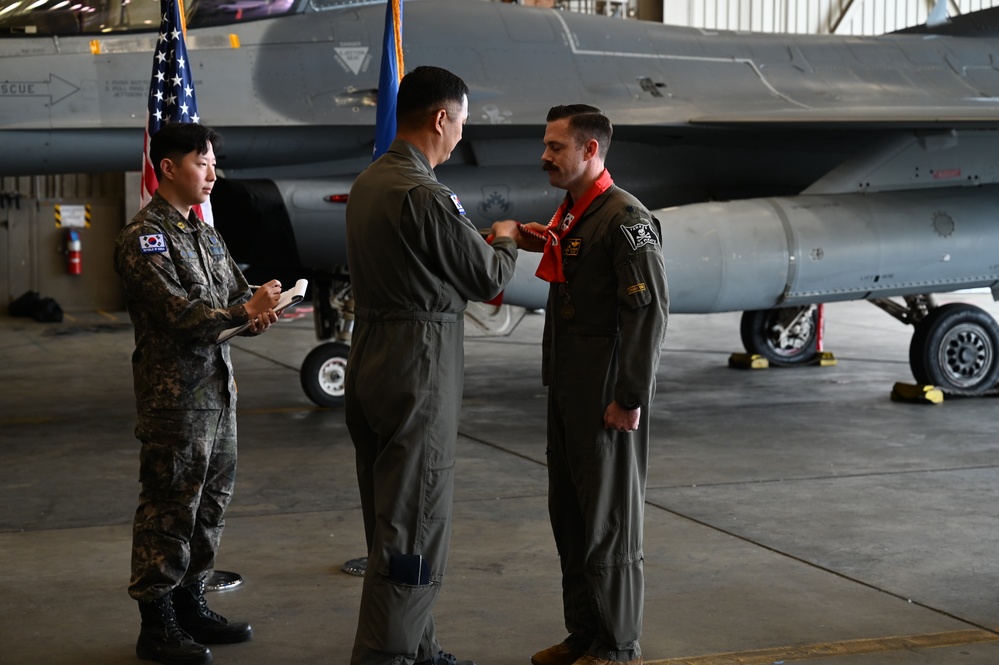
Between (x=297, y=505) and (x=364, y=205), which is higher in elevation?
(x=364, y=205)

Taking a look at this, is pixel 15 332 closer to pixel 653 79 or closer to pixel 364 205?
pixel 653 79

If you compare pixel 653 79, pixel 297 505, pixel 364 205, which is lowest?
pixel 297 505

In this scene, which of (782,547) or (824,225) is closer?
(782,547)

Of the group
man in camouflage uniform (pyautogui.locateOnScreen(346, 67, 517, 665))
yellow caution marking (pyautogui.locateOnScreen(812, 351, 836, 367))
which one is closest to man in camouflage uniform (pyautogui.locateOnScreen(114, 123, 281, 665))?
man in camouflage uniform (pyautogui.locateOnScreen(346, 67, 517, 665))

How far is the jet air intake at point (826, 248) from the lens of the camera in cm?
778

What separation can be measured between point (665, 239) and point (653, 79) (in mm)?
1816

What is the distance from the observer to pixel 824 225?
809 centimetres

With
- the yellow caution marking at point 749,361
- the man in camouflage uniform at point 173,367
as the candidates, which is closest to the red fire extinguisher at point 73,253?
the yellow caution marking at point 749,361

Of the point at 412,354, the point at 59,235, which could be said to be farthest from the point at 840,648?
the point at 59,235

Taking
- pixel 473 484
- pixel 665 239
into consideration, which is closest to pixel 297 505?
pixel 473 484

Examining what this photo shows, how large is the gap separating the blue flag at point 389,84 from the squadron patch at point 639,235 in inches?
88.8

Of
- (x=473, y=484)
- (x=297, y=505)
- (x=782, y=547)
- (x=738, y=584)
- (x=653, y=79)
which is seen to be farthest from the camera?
(x=653, y=79)

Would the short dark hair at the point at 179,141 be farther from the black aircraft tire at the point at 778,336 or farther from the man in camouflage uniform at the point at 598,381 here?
the black aircraft tire at the point at 778,336

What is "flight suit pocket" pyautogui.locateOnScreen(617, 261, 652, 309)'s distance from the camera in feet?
11.0
